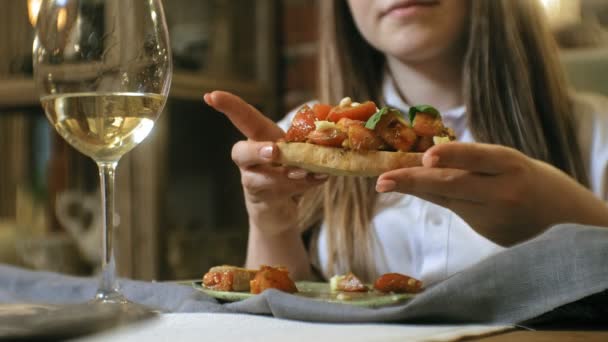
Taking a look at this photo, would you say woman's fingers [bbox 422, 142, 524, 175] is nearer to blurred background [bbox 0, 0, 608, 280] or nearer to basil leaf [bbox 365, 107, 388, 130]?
basil leaf [bbox 365, 107, 388, 130]

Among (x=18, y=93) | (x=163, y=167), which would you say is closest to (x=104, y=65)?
(x=163, y=167)

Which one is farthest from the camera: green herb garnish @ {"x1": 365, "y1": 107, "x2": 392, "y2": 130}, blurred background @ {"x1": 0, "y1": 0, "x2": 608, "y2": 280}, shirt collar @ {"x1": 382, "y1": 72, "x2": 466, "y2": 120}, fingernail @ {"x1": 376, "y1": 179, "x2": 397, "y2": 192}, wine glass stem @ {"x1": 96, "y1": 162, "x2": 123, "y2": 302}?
blurred background @ {"x1": 0, "y1": 0, "x2": 608, "y2": 280}

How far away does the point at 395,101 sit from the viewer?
5.66 feet

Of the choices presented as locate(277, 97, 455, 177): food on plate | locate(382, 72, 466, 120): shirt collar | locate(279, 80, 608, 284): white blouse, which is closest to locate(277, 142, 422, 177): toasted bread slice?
locate(277, 97, 455, 177): food on plate

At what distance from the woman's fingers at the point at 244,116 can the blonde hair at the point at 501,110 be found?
0.51 metres

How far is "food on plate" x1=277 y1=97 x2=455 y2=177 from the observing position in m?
0.98

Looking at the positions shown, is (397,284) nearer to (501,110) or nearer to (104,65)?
(104,65)

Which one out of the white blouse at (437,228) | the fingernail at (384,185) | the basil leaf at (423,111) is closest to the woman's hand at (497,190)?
Result: the fingernail at (384,185)

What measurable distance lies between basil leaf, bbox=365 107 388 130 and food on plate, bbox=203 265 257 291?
229 millimetres

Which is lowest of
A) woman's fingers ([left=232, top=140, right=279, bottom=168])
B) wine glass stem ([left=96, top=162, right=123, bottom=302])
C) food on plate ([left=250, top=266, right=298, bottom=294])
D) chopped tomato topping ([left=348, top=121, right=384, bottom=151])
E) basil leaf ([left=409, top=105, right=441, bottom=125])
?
food on plate ([left=250, top=266, right=298, bottom=294])

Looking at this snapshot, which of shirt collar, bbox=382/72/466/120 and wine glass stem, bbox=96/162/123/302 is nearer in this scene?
wine glass stem, bbox=96/162/123/302

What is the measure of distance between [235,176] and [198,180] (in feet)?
0.46

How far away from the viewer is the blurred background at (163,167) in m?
2.27

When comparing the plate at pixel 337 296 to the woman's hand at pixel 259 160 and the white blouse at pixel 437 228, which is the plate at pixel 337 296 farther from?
the white blouse at pixel 437 228
